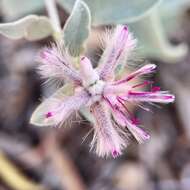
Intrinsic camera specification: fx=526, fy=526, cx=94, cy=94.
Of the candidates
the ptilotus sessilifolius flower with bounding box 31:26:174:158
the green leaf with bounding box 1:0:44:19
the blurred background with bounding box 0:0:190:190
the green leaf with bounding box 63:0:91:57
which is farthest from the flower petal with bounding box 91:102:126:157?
the blurred background with bounding box 0:0:190:190

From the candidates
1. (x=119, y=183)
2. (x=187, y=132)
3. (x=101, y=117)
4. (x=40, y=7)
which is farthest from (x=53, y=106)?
(x=187, y=132)

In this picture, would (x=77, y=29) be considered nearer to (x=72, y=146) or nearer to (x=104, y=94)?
(x=104, y=94)

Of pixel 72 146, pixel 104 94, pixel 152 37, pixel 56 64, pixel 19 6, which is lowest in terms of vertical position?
pixel 72 146

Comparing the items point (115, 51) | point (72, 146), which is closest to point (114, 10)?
point (115, 51)

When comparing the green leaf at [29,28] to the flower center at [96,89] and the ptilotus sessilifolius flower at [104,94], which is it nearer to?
the ptilotus sessilifolius flower at [104,94]

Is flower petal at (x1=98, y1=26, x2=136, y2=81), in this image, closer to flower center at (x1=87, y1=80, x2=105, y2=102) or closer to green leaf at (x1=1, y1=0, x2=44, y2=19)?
flower center at (x1=87, y1=80, x2=105, y2=102)

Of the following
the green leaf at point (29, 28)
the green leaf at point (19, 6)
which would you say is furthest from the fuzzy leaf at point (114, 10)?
the green leaf at point (19, 6)

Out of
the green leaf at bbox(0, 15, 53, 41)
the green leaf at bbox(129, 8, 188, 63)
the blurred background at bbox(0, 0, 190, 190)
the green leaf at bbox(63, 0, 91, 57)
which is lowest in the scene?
the blurred background at bbox(0, 0, 190, 190)
